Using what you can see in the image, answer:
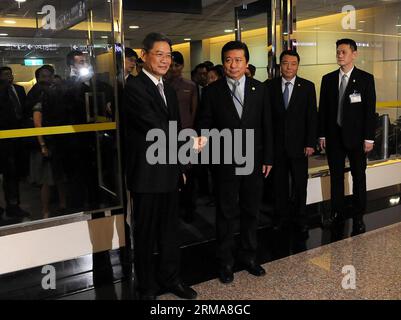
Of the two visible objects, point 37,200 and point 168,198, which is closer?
Result: point 168,198

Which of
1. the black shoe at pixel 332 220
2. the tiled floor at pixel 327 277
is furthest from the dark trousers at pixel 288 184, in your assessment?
the tiled floor at pixel 327 277

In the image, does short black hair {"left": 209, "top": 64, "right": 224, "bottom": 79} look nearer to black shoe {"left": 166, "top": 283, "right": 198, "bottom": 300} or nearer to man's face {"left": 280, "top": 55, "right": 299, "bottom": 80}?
man's face {"left": 280, "top": 55, "right": 299, "bottom": 80}

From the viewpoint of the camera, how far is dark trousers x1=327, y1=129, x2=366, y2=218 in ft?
13.2

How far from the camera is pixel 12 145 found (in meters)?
2.97

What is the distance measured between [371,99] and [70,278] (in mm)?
3061

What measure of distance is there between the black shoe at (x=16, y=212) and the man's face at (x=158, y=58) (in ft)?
4.83

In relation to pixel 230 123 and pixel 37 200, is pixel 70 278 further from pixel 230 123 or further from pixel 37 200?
pixel 230 123

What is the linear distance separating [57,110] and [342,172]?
267 centimetres

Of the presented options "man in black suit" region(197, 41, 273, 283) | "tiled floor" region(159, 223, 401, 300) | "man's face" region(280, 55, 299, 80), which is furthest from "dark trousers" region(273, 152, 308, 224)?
"man in black suit" region(197, 41, 273, 283)

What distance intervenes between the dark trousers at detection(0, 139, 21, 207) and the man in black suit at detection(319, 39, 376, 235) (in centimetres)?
273

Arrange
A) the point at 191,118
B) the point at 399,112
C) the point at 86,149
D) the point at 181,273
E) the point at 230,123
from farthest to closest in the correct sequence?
1. the point at 399,112
2. the point at 191,118
3. the point at 86,149
4. the point at 181,273
5. the point at 230,123

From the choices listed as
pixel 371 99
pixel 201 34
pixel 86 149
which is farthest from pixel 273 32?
pixel 86 149

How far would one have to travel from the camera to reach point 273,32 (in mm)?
4098
